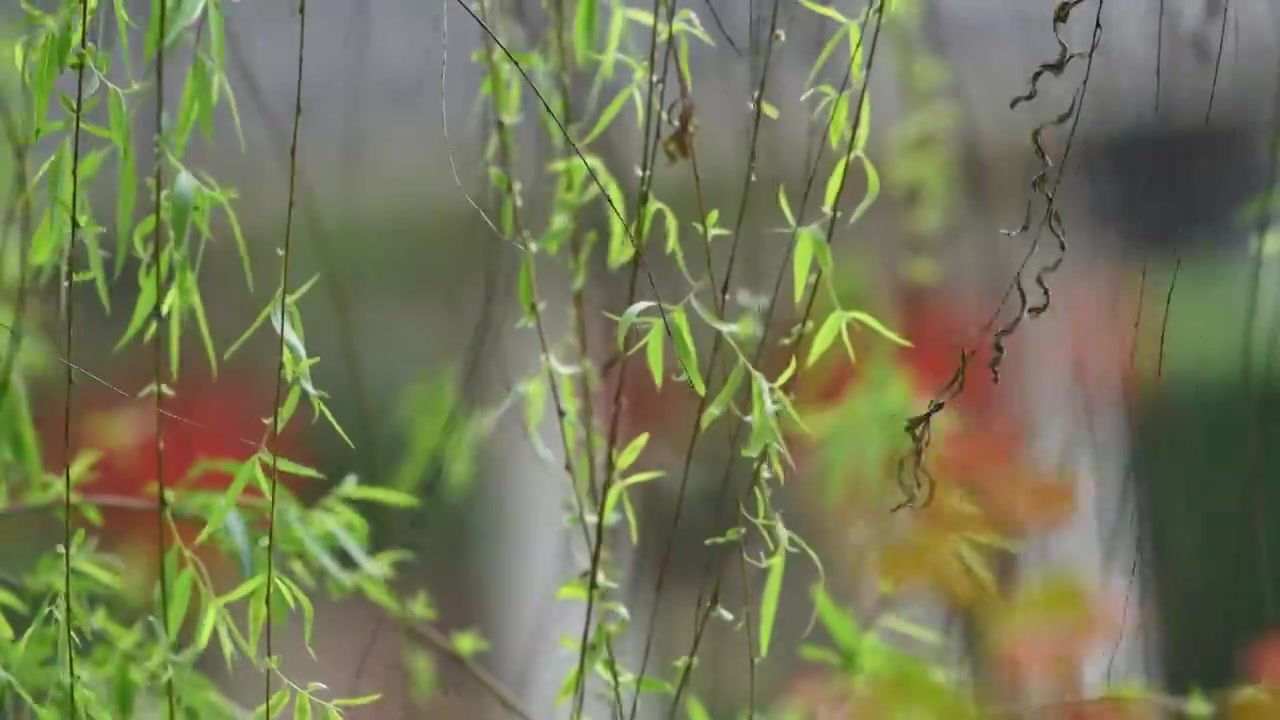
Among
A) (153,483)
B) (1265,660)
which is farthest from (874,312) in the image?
(153,483)

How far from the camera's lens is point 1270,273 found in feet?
2.37

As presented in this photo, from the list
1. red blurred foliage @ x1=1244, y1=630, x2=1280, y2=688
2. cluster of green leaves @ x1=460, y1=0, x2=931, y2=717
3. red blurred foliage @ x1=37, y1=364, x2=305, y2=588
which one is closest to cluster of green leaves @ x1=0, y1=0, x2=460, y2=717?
→ red blurred foliage @ x1=37, y1=364, x2=305, y2=588

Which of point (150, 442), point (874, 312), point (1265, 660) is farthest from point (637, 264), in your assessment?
point (1265, 660)

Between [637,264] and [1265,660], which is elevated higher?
[637,264]

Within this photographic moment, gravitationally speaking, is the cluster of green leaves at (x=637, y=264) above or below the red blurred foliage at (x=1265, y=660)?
above

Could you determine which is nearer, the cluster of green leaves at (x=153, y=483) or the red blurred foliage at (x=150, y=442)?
the cluster of green leaves at (x=153, y=483)

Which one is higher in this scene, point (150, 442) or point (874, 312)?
point (874, 312)

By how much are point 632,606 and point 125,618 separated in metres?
0.41

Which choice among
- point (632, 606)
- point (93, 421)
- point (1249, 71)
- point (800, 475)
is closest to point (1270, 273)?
point (1249, 71)

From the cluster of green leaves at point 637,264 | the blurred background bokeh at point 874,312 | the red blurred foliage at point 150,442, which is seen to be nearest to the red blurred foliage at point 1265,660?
the blurred background bokeh at point 874,312

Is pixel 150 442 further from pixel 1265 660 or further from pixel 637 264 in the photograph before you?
→ pixel 1265 660

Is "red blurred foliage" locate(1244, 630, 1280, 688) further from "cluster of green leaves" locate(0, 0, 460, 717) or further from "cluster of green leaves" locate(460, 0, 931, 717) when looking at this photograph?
"cluster of green leaves" locate(0, 0, 460, 717)

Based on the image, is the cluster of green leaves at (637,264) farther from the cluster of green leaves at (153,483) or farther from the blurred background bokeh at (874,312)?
the cluster of green leaves at (153,483)

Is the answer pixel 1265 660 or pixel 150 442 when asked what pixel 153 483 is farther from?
pixel 1265 660
